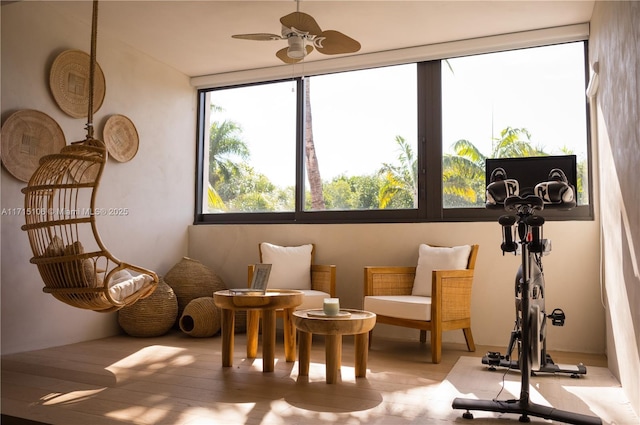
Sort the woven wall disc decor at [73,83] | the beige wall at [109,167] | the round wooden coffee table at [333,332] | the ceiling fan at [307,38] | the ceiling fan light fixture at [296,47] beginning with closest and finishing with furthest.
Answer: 1. the round wooden coffee table at [333,332]
2. the ceiling fan at [307,38]
3. the ceiling fan light fixture at [296,47]
4. the beige wall at [109,167]
5. the woven wall disc decor at [73,83]

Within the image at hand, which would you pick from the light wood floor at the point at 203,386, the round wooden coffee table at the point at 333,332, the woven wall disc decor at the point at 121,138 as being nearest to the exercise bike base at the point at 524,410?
the light wood floor at the point at 203,386

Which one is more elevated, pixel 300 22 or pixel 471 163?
pixel 300 22

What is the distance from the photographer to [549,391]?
127 inches

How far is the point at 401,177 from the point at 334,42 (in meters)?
1.92

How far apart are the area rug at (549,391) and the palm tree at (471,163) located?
1.71 m

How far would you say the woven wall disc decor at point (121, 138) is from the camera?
4.96 m

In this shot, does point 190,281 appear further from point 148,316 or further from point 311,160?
A: point 311,160

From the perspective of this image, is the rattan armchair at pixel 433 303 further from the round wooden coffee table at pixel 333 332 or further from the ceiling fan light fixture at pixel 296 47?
the ceiling fan light fixture at pixel 296 47

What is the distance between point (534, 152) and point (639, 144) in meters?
2.27

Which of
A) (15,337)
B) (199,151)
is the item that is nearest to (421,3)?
(199,151)

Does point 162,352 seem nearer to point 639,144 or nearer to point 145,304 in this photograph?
point 145,304

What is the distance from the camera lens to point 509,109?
4957 millimetres

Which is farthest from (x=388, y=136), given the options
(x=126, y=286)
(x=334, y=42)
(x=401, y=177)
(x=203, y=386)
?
(x=203, y=386)

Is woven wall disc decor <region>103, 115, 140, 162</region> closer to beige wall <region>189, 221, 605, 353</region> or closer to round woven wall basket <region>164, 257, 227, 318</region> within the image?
round woven wall basket <region>164, 257, 227, 318</region>
